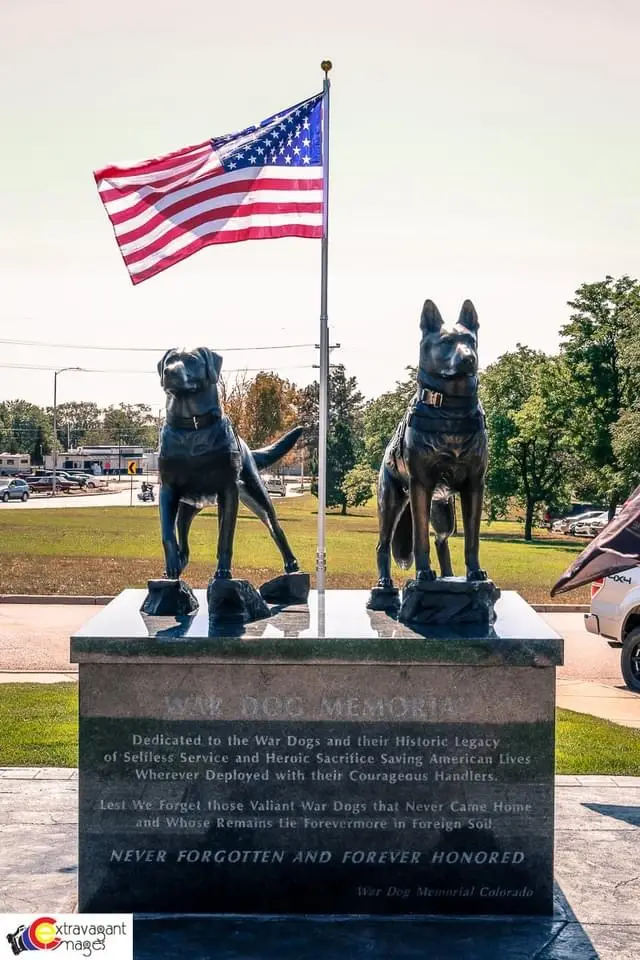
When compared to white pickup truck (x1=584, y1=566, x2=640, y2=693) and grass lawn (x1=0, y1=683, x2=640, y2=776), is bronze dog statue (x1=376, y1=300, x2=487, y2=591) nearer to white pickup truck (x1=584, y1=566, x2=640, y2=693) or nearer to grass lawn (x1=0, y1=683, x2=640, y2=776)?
grass lawn (x1=0, y1=683, x2=640, y2=776)

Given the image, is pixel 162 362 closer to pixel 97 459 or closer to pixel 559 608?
pixel 559 608

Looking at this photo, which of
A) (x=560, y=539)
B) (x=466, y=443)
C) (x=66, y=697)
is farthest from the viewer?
(x=560, y=539)

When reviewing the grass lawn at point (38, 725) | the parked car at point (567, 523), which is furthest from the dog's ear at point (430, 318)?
the parked car at point (567, 523)

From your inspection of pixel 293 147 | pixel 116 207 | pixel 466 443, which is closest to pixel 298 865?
pixel 466 443

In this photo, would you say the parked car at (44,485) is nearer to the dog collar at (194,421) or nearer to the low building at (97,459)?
the low building at (97,459)

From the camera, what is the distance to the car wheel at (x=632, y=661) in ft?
42.9

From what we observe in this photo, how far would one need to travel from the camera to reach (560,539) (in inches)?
1797

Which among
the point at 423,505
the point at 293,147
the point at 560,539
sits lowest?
the point at 560,539

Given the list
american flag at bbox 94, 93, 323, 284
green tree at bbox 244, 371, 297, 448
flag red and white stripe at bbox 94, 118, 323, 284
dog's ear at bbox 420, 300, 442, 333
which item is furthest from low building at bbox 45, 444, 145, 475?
dog's ear at bbox 420, 300, 442, 333

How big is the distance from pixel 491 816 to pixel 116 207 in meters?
4.87

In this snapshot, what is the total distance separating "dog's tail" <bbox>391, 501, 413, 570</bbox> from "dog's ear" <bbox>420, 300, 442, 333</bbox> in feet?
4.52

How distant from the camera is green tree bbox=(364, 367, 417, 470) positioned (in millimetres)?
61375

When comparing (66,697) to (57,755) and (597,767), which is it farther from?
(597,767)

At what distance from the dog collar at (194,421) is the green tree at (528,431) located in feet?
121
